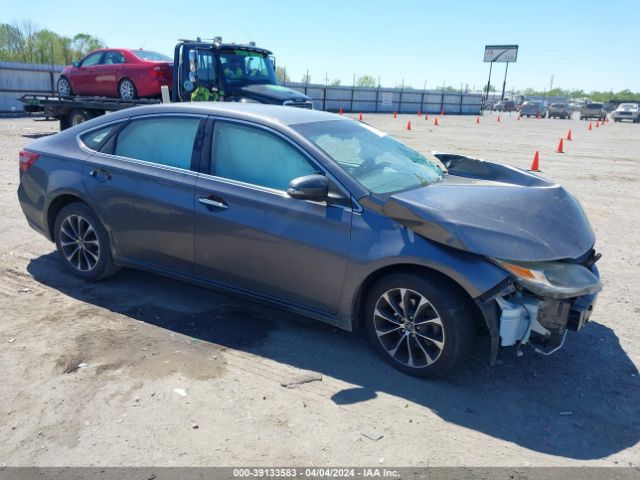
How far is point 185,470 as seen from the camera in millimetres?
2664

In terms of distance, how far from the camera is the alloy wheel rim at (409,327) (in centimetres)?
343

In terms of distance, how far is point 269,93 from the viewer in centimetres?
1242

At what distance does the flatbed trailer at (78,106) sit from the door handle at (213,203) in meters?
10.8

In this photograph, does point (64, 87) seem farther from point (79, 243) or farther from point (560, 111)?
point (560, 111)

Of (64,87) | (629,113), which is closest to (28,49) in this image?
(64,87)

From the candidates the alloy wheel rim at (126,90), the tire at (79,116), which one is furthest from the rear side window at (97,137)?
the tire at (79,116)

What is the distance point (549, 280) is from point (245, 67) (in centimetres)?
1118

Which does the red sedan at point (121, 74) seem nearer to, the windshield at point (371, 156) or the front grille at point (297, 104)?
the front grille at point (297, 104)

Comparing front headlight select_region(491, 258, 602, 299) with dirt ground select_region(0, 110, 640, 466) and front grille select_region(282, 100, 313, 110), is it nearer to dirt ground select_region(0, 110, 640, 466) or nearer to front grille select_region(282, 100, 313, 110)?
dirt ground select_region(0, 110, 640, 466)

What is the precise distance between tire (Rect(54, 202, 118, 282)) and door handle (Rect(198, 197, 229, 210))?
1187mm

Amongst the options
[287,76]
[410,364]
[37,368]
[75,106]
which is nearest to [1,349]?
[37,368]

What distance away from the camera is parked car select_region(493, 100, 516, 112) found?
2702 inches

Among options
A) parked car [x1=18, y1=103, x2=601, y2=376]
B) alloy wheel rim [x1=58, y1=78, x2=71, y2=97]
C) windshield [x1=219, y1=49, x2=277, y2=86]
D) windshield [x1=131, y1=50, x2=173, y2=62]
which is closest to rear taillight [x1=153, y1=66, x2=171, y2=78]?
windshield [x1=131, y1=50, x2=173, y2=62]

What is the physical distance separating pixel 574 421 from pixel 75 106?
1546cm
